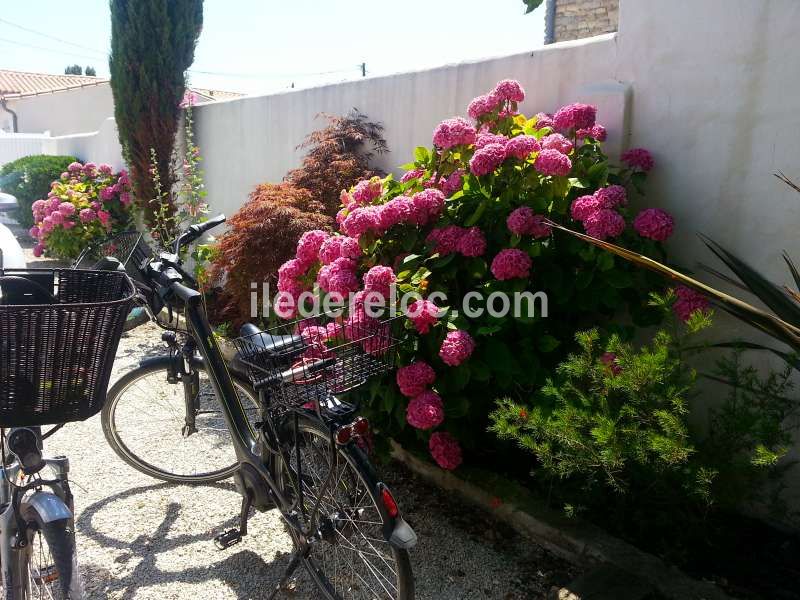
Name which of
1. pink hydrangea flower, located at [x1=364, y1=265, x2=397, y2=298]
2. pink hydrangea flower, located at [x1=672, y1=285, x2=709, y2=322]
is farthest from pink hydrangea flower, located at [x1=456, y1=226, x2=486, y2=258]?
pink hydrangea flower, located at [x1=672, y1=285, x2=709, y2=322]

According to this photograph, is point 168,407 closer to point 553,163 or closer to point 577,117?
point 553,163

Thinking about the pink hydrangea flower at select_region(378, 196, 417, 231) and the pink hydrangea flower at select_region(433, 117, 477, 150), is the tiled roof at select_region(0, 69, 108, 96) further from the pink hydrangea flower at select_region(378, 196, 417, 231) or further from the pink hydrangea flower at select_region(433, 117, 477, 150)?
the pink hydrangea flower at select_region(378, 196, 417, 231)

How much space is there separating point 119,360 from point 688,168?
184 inches

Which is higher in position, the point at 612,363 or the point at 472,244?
the point at 472,244

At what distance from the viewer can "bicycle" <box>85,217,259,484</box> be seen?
2.94m

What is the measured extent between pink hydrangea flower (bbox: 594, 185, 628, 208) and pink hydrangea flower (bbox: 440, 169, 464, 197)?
0.69 m

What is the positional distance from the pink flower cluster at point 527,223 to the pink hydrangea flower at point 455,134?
1.87 ft

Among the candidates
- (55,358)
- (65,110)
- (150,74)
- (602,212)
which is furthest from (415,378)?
(65,110)

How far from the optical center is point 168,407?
3602 millimetres

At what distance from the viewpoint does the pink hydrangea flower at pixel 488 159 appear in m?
2.93

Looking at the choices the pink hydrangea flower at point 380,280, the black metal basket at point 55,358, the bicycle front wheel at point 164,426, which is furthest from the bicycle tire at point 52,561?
the pink hydrangea flower at point 380,280

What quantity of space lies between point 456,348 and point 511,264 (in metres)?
0.46

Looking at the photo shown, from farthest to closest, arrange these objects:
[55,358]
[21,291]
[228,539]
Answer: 1. [228,539]
2. [21,291]
3. [55,358]

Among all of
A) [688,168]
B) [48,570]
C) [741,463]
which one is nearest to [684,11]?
[688,168]
